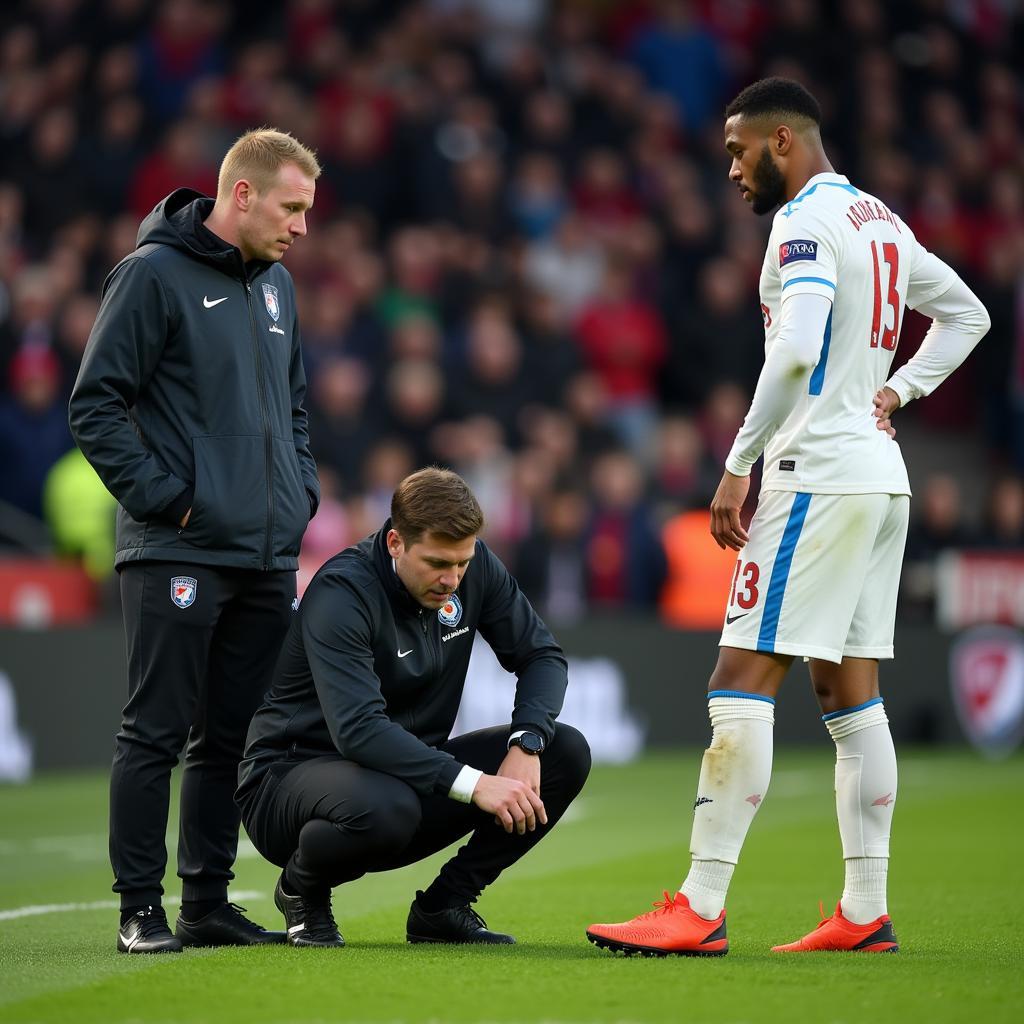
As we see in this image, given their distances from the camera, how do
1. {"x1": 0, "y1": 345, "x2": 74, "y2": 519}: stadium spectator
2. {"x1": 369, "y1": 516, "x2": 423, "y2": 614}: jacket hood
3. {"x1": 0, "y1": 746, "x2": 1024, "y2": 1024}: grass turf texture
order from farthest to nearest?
1. {"x1": 0, "y1": 345, "x2": 74, "y2": 519}: stadium spectator
2. {"x1": 369, "y1": 516, "x2": 423, "y2": 614}: jacket hood
3. {"x1": 0, "y1": 746, "x2": 1024, "y2": 1024}: grass turf texture

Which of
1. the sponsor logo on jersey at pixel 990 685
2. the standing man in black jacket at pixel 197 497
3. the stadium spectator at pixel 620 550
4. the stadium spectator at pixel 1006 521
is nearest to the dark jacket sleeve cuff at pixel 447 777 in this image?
the standing man in black jacket at pixel 197 497

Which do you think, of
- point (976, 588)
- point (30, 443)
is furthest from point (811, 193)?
point (976, 588)

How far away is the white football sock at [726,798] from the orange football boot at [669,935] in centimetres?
4

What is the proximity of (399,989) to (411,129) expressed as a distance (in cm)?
1259

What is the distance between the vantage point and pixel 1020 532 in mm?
14516

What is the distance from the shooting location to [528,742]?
216 inches

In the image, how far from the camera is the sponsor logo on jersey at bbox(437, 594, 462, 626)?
562 cm

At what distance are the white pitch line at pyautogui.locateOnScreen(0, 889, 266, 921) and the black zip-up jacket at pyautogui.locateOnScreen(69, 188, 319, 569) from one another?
1.59m

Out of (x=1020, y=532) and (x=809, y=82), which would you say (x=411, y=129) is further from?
(x=1020, y=532)

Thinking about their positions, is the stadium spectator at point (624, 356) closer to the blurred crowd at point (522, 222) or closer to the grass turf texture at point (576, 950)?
the blurred crowd at point (522, 222)

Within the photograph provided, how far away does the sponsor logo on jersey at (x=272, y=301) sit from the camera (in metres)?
5.80

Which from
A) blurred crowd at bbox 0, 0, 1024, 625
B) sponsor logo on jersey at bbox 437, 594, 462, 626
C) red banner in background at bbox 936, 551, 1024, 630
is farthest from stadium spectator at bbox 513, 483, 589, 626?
sponsor logo on jersey at bbox 437, 594, 462, 626

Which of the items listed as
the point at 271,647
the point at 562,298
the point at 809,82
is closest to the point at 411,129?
the point at 562,298

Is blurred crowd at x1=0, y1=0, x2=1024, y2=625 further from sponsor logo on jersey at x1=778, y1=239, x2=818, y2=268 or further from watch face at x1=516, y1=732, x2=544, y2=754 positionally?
sponsor logo on jersey at x1=778, y1=239, x2=818, y2=268
